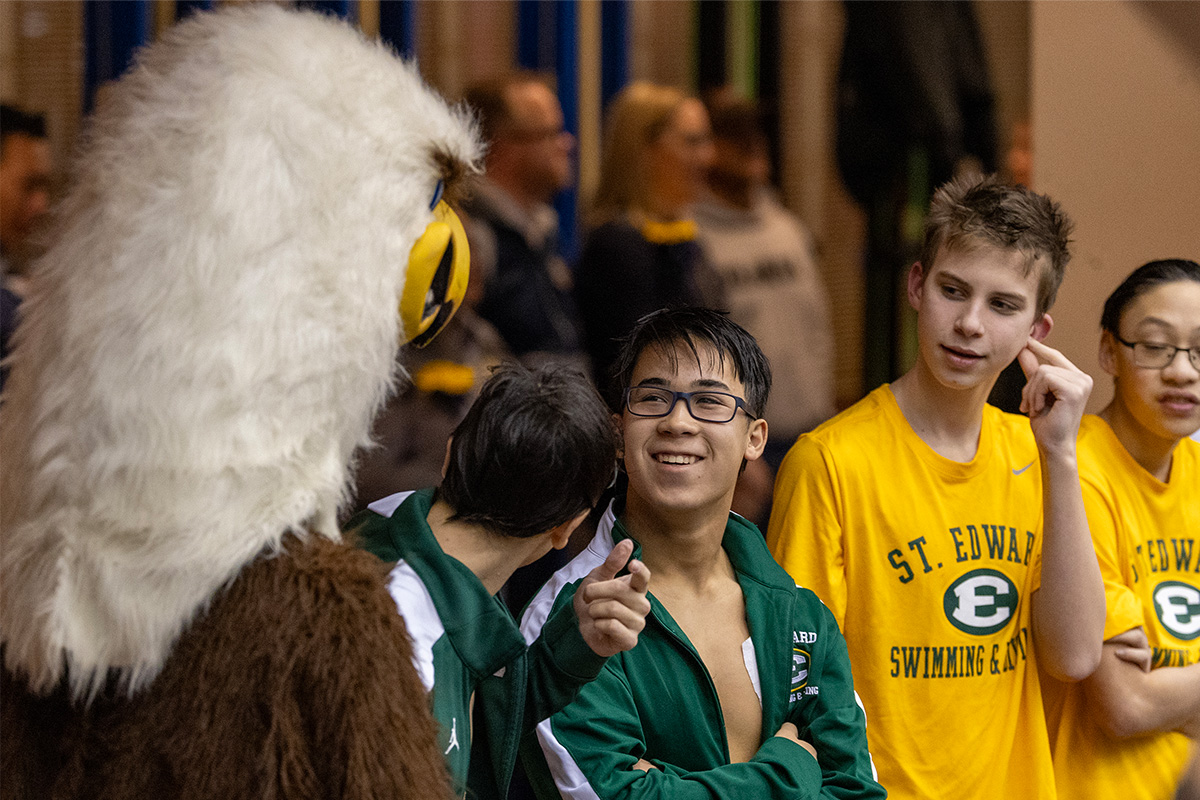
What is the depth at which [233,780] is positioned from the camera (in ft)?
3.52

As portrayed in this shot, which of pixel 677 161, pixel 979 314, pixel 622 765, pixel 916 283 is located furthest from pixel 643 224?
pixel 622 765

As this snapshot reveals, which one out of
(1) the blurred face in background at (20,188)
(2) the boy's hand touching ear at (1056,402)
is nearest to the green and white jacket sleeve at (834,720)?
(2) the boy's hand touching ear at (1056,402)

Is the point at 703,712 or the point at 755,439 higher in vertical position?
the point at 755,439

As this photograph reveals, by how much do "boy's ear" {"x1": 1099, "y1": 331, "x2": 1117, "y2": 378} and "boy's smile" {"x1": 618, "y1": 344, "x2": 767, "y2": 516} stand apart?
630mm

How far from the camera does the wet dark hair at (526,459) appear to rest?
4.37ft

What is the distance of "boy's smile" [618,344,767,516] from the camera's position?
4.70 feet

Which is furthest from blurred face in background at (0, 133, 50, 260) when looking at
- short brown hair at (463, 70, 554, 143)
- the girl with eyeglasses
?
the girl with eyeglasses

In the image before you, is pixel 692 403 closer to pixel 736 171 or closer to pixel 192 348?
pixel 192 348

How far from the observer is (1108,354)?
5.88ft

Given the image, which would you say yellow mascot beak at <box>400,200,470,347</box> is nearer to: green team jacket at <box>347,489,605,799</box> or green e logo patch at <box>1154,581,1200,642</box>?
green team jacket at <box>347,489,605,799</box>

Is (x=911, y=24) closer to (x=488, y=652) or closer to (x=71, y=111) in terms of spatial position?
(x=71, y=111)

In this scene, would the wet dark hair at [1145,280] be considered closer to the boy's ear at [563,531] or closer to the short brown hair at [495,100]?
the boy's ear at [563,531]

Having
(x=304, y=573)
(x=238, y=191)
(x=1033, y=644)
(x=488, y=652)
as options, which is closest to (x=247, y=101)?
(x=238, y=191)

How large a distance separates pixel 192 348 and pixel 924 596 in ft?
3.21
